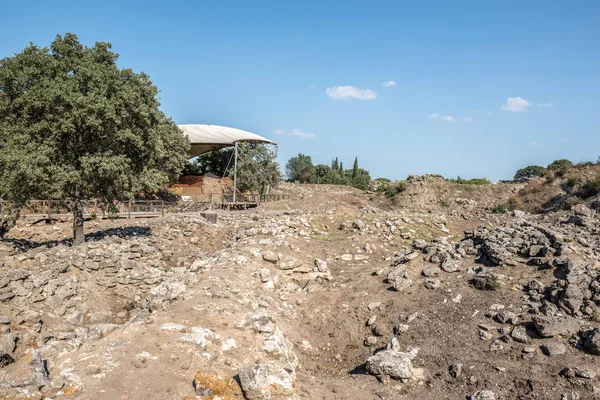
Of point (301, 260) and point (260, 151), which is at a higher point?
point (260, 151)

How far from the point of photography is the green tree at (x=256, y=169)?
127 feet

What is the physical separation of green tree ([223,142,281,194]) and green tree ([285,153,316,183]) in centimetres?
3079

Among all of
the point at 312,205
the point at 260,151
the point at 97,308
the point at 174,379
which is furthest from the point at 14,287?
the point at 260,151

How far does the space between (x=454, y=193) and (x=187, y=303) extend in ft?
96.0

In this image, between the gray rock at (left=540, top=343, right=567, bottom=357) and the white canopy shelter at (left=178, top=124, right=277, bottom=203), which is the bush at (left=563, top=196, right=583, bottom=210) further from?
the white canopy shelter at (left=178, top=124, right=277, bottom=203)

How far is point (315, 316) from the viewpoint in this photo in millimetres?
11305

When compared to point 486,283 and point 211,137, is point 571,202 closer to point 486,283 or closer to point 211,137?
point 486,283

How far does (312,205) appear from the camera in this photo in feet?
108

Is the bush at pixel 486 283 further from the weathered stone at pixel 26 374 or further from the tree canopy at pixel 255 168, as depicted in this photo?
the tree canopy at pixel 255 168

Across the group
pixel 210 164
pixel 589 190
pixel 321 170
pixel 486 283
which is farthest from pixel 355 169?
pixel 486 283

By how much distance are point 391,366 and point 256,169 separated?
107 ft

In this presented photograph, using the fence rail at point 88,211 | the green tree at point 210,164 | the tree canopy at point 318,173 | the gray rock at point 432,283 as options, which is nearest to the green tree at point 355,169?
the tree canopy at point 318,173

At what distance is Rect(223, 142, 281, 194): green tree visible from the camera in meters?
38.7

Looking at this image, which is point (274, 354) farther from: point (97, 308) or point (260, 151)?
point (260, 151)
